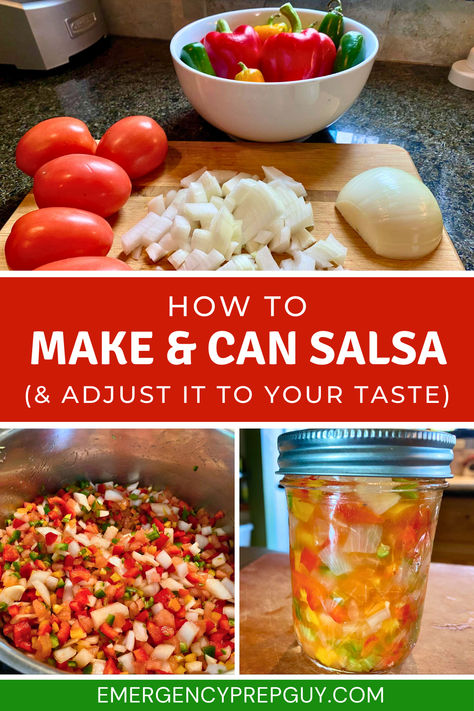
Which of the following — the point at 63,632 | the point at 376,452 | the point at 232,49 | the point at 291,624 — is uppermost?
the point at 232,49

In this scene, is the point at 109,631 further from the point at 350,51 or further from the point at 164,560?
the point at 350,51

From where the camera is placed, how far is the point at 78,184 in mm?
899

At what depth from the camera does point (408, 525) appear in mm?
588

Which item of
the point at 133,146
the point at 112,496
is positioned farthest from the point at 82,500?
the point at 133,146

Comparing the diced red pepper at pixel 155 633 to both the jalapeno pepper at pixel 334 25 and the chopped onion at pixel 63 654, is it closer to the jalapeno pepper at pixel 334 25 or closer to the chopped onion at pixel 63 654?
the chopped onion at pixel 63 654

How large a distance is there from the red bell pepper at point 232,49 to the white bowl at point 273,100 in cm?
7

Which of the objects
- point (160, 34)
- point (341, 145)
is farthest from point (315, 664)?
point (160, 34)

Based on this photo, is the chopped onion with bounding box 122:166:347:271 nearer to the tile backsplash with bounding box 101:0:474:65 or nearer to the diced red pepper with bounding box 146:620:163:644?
the diced red pepper with bounding box 146:620:163:644

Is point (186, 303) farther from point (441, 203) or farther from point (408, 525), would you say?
point (441, 203)

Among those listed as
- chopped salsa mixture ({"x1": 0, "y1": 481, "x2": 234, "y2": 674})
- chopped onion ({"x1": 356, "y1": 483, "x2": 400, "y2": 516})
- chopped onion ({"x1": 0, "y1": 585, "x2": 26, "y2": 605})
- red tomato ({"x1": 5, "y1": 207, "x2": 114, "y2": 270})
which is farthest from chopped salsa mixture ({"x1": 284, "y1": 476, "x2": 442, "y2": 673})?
red tomato ({"x1": 5, "y1": 207, "x2": 114, "y2": 270})

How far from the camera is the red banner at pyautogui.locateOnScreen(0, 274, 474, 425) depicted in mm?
579

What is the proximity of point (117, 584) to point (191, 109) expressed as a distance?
3.19 ft
